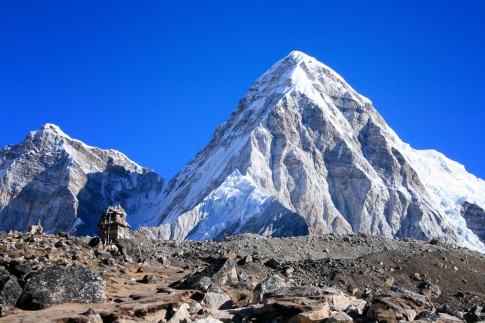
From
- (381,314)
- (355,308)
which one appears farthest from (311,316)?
(355,308)

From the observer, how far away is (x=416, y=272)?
35062 millimetres

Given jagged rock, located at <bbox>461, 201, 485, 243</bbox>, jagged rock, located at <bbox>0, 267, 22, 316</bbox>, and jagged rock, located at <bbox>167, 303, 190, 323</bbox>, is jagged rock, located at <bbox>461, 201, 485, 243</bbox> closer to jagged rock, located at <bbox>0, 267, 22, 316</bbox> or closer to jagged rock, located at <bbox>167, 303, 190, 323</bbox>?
jagged rock, located at <bbox>167, 303, 190, 323</bbox>

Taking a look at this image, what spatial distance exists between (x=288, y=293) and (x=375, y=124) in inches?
6511

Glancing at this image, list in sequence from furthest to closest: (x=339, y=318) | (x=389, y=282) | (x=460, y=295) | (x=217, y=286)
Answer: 1. (x=460, y=295)
2. (x=389, y=282)
3. (x=217, y=286)
4. (x=339, y=318)

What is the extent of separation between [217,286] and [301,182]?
430 feet

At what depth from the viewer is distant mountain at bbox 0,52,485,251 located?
131125 mm

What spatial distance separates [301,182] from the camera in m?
147

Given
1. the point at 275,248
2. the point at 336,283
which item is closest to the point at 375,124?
the point at 275,248

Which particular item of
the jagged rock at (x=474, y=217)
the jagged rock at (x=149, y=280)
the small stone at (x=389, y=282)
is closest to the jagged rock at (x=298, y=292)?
the jagged rock at (x=149, y=280)

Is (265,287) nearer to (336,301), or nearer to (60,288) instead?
(336,301)

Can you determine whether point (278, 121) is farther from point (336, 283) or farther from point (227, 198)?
point (336, 283)

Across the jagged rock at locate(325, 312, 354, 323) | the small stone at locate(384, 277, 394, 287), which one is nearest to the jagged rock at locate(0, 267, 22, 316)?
the jagged rock at locate(325, 312, 354, 323)

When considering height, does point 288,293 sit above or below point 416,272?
below

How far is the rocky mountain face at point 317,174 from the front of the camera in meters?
131
